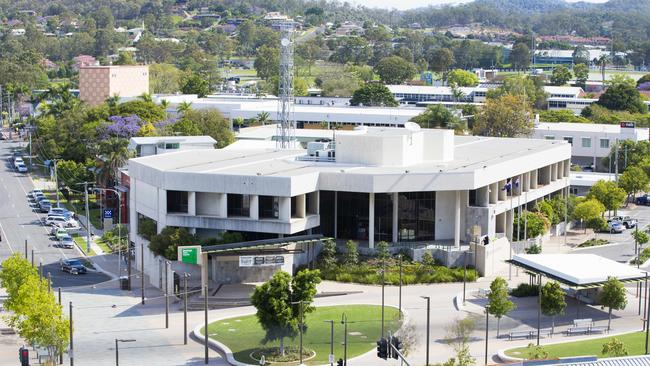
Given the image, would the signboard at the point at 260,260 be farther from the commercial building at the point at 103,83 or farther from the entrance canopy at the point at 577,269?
the commercial building at the point at 103,83

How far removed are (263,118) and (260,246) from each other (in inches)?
2559

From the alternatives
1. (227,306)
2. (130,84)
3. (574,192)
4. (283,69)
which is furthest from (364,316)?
(130,84)

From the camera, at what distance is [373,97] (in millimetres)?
158125

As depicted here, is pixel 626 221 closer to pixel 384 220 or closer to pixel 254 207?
pixel 384 220

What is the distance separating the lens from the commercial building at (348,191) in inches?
2758

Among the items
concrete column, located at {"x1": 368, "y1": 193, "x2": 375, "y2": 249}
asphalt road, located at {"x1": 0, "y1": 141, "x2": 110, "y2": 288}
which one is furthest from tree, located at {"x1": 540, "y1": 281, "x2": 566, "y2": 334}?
asphalt road, located at {"x1": 0, "y1": 141, "x2": 110, "y2": 288}

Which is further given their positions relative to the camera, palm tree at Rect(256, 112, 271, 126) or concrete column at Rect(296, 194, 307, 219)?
palm tree at Rect(256, 112, 271, 126)

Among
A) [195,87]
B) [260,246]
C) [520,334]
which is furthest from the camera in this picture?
[195,87]

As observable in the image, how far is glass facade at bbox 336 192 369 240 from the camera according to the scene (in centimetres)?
7325

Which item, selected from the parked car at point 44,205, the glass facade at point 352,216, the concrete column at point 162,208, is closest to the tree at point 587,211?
the glass facade at point 352,216

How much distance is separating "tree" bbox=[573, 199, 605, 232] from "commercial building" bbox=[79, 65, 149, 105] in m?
67.8

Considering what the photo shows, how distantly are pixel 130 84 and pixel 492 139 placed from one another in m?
58.8

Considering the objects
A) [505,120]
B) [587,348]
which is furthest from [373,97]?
[587,348]

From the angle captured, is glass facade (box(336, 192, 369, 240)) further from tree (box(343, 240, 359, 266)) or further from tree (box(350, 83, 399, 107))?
tree (box(350, 83, 399, 107))
